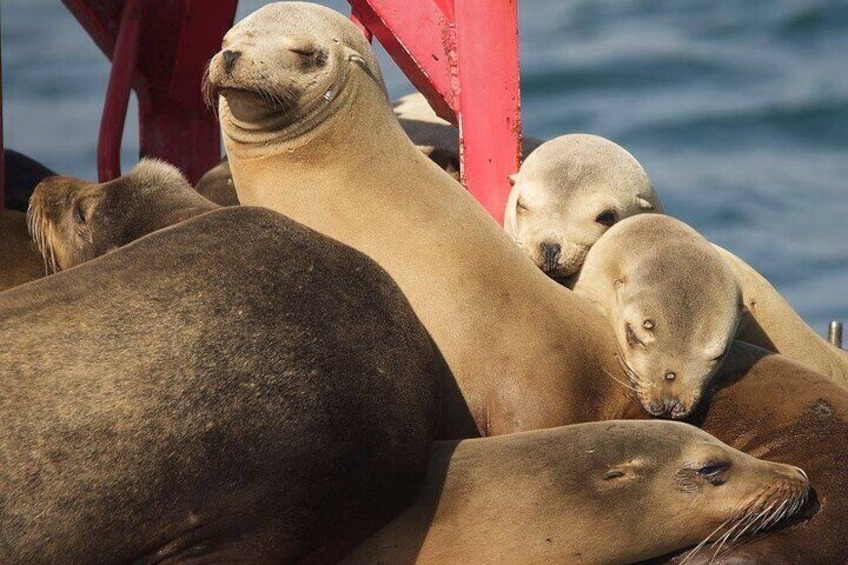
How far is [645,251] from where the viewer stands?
5.86m

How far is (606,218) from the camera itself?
21.3ft

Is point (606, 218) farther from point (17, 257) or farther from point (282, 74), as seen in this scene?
point (17, 257)

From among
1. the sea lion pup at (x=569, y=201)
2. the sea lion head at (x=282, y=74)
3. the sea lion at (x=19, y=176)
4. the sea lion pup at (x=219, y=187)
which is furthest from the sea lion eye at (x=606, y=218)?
the sea lion at (x=19, y=176)

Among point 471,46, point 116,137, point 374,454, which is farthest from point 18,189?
point 374,454

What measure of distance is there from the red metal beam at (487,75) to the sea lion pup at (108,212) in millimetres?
1095

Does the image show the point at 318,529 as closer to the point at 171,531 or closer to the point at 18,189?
the point at 171,531

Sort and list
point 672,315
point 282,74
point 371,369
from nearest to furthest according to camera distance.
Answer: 1. point 371,369
2. point 282,74
3. point 672,315

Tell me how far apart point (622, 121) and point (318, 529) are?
16.3 m

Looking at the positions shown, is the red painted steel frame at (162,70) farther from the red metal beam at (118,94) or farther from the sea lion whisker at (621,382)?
the sea lion whisker at (621,382)

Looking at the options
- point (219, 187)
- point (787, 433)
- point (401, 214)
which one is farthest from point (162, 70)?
point (787, 433)

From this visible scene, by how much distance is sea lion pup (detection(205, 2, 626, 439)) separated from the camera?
5355 mm

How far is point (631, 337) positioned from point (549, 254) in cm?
71

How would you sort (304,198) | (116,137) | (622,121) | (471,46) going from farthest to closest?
(622,121) → (116,137) → (471,46) → (304,198)

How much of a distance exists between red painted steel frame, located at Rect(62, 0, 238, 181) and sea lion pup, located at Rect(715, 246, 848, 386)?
2.46m
